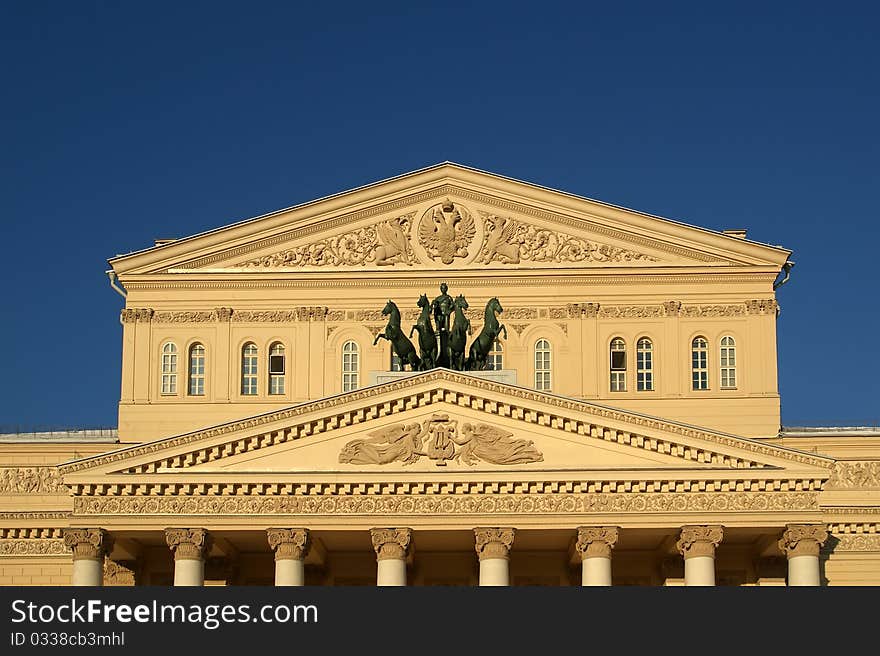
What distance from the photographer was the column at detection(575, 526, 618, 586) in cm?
5944

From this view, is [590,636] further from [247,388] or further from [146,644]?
[247,388]

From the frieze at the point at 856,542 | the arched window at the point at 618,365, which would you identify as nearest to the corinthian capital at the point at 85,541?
the arched window at the point at 618,365

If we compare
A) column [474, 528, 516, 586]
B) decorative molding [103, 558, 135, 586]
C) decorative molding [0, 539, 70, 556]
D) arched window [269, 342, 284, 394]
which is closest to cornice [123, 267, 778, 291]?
arched window [269, 342, 284, 394]

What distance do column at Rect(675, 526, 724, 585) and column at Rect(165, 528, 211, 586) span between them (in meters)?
14.4

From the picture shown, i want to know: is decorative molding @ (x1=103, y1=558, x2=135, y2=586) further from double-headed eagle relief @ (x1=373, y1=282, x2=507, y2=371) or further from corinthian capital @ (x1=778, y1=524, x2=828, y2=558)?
corinthian capital @ (x1=778, y1=524, x2=828, y2=558)

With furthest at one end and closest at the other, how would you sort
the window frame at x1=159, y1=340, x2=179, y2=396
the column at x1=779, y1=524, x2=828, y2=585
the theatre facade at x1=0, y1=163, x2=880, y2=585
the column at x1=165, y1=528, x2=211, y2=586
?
the window frame at x1=159, y1=340, x2=179, y2=396 < the theatre facade at x1=0, y1=163, x2=880, y2=585 < the column at x1=165, y1=528, x2=211, y2=586 < the column at x1=779, y1=524, x2=828, y2=585

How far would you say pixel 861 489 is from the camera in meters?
67.8

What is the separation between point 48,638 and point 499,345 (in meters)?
34.0

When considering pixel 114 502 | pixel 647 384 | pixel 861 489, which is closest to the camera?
pixel 114 502

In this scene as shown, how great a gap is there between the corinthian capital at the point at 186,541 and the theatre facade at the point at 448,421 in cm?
10

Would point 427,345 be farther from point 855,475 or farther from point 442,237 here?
point 855,475

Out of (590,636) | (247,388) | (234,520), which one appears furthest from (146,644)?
(247,388)

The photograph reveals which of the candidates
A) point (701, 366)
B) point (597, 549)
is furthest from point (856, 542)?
point (597, 549)

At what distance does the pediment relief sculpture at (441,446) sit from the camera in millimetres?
59625
